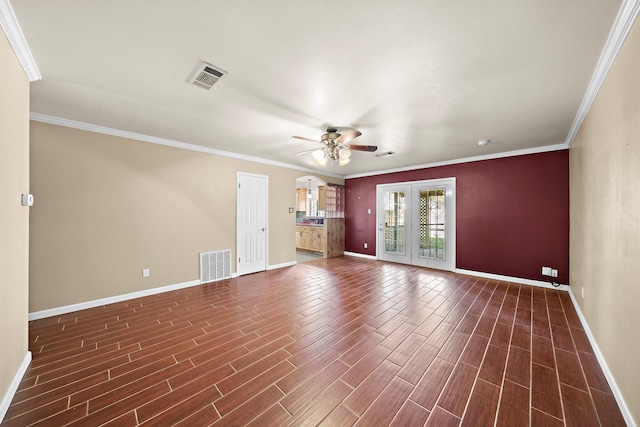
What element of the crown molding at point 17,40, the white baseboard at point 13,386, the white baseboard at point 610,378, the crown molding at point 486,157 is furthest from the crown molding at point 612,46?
the white baseboard at point 13,386

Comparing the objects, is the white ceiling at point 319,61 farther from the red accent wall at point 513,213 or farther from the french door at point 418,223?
the french door at point 418,223

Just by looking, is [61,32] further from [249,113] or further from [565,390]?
[565,390]

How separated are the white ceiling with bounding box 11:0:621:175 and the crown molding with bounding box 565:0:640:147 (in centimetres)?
5

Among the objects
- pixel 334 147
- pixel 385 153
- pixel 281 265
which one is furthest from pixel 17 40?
pixel 281 265

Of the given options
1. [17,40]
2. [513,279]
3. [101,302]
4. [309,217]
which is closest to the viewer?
[17,40]

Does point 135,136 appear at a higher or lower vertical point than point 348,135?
higher

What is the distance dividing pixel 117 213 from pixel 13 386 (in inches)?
90.4

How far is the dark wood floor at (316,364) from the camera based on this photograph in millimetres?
1550

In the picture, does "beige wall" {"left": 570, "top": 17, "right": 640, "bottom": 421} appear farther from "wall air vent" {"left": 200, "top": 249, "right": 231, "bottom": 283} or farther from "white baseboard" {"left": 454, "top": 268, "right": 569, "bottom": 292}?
"wall air vent" {"left": 200, "top": 249, "right": 231, "bottom": 283}

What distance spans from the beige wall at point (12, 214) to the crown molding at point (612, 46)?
3806 millimetres

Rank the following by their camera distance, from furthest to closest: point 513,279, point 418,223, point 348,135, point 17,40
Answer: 1. point 418,223
2. point 513,279
3. point 348,135
4. point 17,40

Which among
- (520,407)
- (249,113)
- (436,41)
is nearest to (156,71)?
(249,113)

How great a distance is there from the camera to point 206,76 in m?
2.10

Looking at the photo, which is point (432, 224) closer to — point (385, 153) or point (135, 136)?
point (385, 153)
